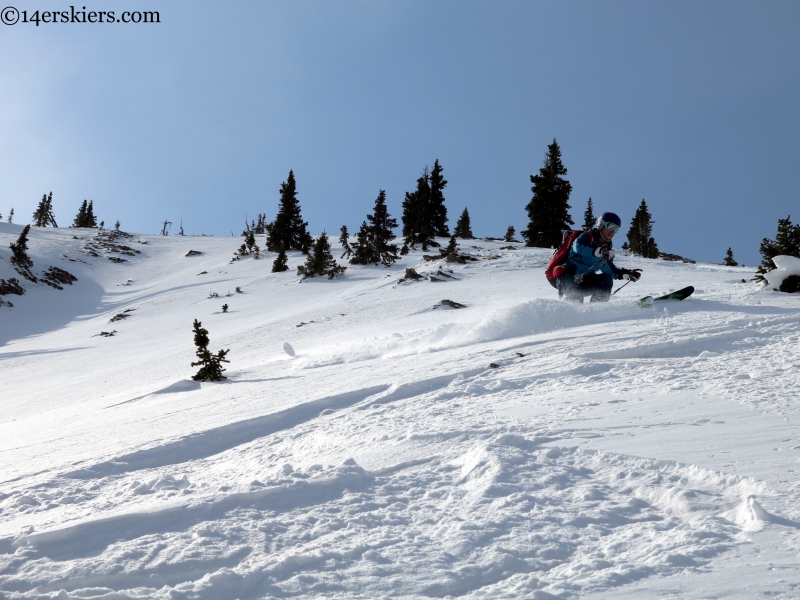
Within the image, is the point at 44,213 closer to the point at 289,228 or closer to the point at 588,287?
the point at 289,228

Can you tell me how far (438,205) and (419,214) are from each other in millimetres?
3521

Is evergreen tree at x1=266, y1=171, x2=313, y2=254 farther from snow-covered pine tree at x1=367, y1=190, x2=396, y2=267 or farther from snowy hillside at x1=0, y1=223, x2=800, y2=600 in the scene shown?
snowy hillside at x1=0, y1=223, x2=800, y2=600

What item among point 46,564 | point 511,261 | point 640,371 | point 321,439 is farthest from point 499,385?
point 511,261

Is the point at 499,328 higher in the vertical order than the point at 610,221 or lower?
lower

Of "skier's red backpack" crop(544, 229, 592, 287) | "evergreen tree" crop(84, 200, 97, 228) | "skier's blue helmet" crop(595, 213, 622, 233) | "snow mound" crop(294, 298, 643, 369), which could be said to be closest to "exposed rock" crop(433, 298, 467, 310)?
"skier's red backpack" crop(544, 229, 592, 287)

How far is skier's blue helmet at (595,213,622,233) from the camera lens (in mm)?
9109

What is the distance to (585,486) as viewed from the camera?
2922 mm

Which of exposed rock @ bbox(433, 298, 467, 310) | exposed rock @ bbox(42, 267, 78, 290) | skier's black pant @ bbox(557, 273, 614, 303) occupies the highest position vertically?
exposed rock @ bbox(42, 267, 78, 290)

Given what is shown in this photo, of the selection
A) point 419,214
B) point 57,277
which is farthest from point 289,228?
point 57,277

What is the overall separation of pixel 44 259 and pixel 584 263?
3898cm

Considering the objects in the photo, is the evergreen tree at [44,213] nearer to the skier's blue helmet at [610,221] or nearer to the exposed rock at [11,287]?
the exposed rock at [11,287]

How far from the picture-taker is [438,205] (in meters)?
45.8

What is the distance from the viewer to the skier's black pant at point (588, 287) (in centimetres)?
933

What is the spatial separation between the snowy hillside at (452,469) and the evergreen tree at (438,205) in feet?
124
